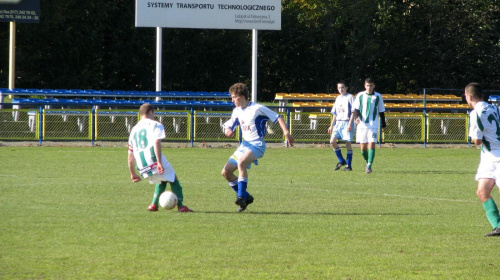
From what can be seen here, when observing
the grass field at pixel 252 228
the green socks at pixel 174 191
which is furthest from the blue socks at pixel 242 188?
the green socks at pixel 174 191

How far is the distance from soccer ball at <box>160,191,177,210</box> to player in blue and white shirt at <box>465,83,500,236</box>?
12.3 ft

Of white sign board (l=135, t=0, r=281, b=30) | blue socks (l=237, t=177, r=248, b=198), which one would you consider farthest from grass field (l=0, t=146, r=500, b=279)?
white sign board (l=135, t=0, r=281, b=30)

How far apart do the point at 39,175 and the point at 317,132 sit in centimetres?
1277

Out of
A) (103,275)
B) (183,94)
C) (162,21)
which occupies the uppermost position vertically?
(162,21)

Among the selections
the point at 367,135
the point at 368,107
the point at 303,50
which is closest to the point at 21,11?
the point at 368,107

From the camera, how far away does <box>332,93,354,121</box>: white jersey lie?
17.7 m

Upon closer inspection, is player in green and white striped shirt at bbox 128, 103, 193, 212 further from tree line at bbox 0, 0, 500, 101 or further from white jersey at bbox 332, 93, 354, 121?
tree line at bbox 0, 0, 500, 101

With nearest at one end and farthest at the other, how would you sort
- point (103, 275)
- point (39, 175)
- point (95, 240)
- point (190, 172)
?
point (103, 275)
point (95, 240)
point (39, 175)
point (190, 172)

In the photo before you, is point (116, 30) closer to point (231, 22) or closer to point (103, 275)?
point (231, 22)

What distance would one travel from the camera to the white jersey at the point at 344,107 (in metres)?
17.7

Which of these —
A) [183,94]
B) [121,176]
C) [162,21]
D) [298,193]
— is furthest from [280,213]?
[183,94]

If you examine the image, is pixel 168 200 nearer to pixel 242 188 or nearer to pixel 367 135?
pixel 242 188

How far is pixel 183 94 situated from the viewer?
3534cm

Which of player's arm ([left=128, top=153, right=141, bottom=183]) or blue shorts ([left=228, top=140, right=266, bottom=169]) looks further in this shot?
blue shorts ([left=228, top=140, right=266, bottom=169])
